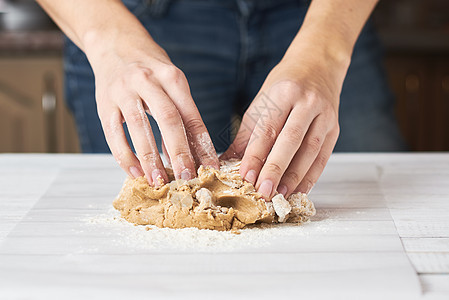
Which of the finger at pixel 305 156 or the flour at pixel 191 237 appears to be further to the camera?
the finger at pixel 305 156

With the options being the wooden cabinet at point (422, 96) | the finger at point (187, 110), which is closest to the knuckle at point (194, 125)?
the finger at point (187, 110)

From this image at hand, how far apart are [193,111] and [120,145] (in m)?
0.15

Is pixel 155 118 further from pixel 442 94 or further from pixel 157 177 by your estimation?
pixel 442 94

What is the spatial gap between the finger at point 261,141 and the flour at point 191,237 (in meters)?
0.10

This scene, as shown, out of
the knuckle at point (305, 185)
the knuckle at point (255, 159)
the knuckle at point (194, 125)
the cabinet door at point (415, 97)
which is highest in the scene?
the knuckle at point (194, 125)

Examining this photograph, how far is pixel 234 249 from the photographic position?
32.4 inches

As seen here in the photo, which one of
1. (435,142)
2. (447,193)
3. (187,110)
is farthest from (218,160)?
(435,142)

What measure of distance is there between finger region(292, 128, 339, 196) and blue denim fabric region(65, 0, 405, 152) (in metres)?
0.46

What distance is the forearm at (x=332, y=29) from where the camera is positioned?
114 centimetres

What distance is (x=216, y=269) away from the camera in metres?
0.75

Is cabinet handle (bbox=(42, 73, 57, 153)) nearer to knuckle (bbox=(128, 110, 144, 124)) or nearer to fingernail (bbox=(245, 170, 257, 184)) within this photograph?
knuckle (bbox=(128, 110, 144, 124))

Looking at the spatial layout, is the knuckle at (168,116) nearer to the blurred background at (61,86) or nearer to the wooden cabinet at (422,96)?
the blurred background at (61,86)

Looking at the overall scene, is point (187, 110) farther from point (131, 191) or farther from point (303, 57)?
point (303, 57)

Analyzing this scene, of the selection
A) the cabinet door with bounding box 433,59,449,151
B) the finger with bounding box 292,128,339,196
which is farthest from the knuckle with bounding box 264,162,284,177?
the cabinet door with bounding box 433,59,449,151
